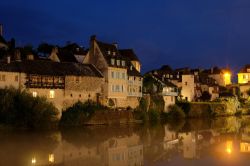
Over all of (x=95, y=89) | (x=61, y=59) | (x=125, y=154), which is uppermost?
(x=61, y=59)

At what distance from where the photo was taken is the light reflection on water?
2933cm

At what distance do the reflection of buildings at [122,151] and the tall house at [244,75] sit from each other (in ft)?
312

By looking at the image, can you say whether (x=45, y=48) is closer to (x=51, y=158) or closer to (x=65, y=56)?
(x=65, y=56)

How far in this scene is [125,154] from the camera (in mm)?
33938

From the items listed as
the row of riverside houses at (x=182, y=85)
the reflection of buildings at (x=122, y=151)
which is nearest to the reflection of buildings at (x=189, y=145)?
the reflection of buildings at (x=122, y=151)

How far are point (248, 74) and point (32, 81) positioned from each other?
304ft

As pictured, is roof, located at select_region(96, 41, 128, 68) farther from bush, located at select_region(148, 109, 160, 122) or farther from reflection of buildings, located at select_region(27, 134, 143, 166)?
reflection of buildings, located at select_region(27, 134, 143, 166)

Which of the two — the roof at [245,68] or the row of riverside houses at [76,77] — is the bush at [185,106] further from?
the roof at [245,68]

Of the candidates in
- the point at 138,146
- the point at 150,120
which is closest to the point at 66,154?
the point at 138,146

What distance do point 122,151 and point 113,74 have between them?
103 ft

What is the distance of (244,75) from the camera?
13350 cm

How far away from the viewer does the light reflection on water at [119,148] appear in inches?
1155

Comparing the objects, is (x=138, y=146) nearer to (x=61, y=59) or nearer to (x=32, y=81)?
(x=32, y=81)

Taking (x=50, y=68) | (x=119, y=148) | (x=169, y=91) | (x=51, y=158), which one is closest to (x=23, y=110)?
(x=50, y=68)
